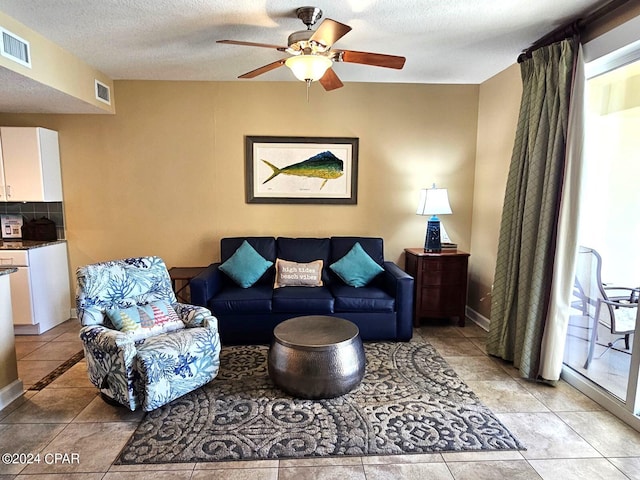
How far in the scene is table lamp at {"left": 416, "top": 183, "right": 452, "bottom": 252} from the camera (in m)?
3.88

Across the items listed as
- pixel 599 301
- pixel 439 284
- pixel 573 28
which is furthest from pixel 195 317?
pixel 573 28

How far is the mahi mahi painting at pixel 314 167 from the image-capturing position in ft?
13.7

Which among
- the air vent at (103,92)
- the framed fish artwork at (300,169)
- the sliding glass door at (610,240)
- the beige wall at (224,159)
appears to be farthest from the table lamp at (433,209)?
the air vent at (103,92)

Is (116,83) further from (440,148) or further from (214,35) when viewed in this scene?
(440,148)

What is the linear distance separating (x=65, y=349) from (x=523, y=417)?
386 cm

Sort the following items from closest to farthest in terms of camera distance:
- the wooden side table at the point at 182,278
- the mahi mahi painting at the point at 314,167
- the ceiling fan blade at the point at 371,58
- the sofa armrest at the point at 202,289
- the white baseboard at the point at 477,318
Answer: the ceiling fan blade at the point at 371,58
the sofa armrest at the point at 202,289
the wooden side table at the point at 182,278
the white baseboard at the point at 477,318
the mahi mahi painting at the point at 314,167

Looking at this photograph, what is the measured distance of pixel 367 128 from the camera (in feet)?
13.7

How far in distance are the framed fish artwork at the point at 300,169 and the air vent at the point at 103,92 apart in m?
1.50

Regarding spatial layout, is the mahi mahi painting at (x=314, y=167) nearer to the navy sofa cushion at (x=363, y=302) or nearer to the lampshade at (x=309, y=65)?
the navy sofa cushion at (x=363, y=302)

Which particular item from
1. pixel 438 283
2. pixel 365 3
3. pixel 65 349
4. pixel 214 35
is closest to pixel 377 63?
pixel 365 3

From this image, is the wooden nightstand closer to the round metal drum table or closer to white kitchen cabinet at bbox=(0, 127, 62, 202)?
the round metal drum table

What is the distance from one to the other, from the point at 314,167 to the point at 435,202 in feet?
4.60

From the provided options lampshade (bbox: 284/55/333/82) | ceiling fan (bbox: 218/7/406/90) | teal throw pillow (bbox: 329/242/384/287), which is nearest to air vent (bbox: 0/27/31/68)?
ceiling fan (bbox: 218/7/406/90)

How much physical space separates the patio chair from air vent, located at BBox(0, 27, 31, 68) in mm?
4372
